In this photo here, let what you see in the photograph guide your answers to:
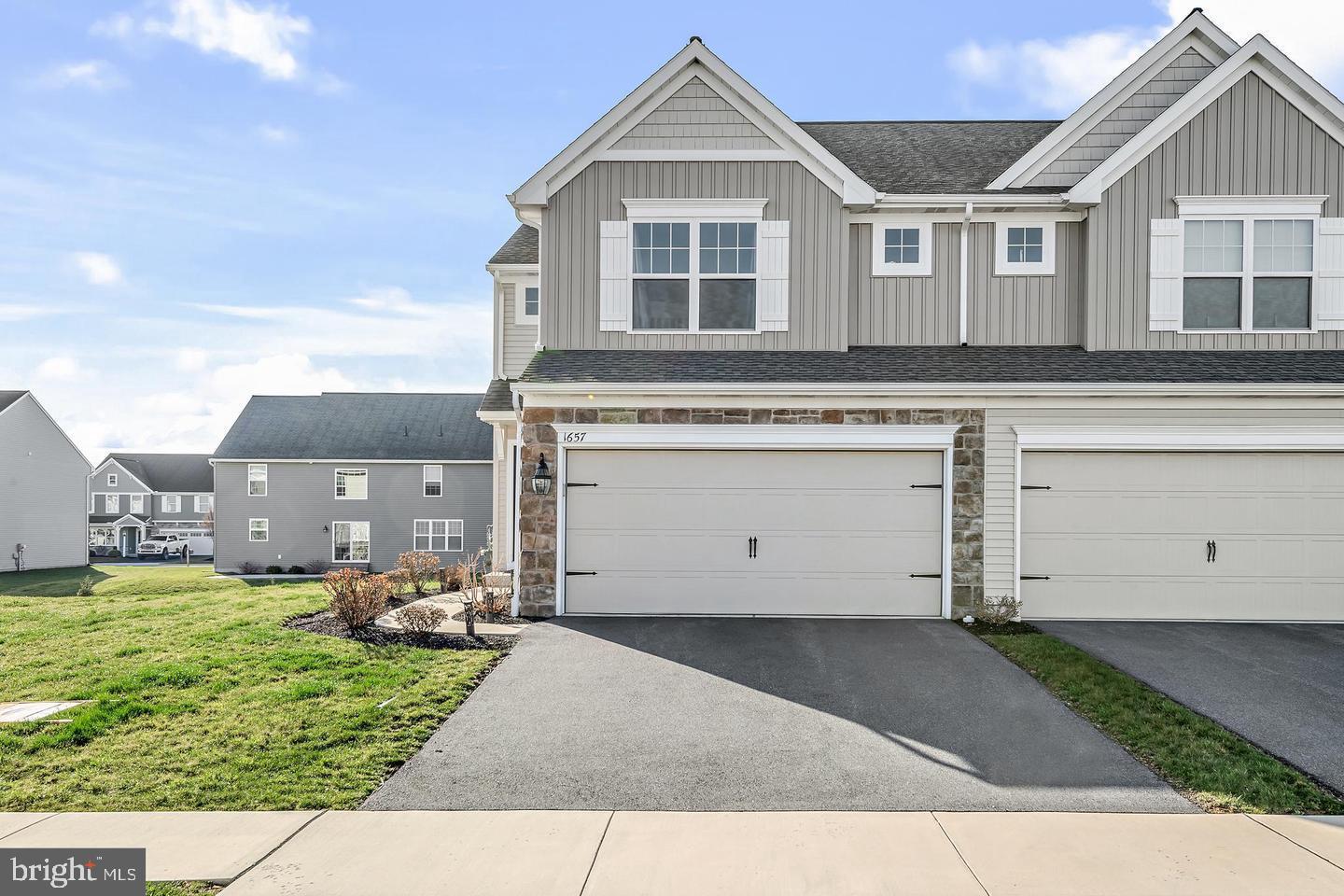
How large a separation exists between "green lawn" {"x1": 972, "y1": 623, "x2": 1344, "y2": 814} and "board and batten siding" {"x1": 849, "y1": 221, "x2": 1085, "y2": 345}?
506cm

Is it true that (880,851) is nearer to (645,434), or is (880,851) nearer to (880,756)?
(880,756)

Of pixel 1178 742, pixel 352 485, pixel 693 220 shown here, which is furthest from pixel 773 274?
pixel 352 485

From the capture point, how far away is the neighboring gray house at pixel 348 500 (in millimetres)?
27906

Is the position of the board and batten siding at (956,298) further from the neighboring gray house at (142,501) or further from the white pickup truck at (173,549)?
the neighboring gray house at (142,501)

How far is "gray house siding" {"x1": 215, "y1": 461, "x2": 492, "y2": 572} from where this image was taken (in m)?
28.0

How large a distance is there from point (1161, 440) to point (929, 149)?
261 inches

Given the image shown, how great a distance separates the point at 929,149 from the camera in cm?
1372

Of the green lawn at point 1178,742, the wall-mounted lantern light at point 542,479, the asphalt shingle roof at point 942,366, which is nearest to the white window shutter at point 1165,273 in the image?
the asphalt shingle roof at point 942,366

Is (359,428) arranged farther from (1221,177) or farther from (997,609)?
Result: (1221,177)

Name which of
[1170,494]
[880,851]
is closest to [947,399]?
[1170,494]

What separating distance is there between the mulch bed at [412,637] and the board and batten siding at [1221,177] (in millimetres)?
9356

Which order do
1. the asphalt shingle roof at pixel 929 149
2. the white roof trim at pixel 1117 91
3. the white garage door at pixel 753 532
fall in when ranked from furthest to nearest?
1. the asphalt shingle roof at pixel 929 149
2. the white roof trim at pixel 1117 91
3. the white garage door at pixel 753 532

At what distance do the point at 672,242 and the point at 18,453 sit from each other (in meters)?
31.0

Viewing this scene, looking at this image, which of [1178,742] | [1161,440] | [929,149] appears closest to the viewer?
[1178,742]
